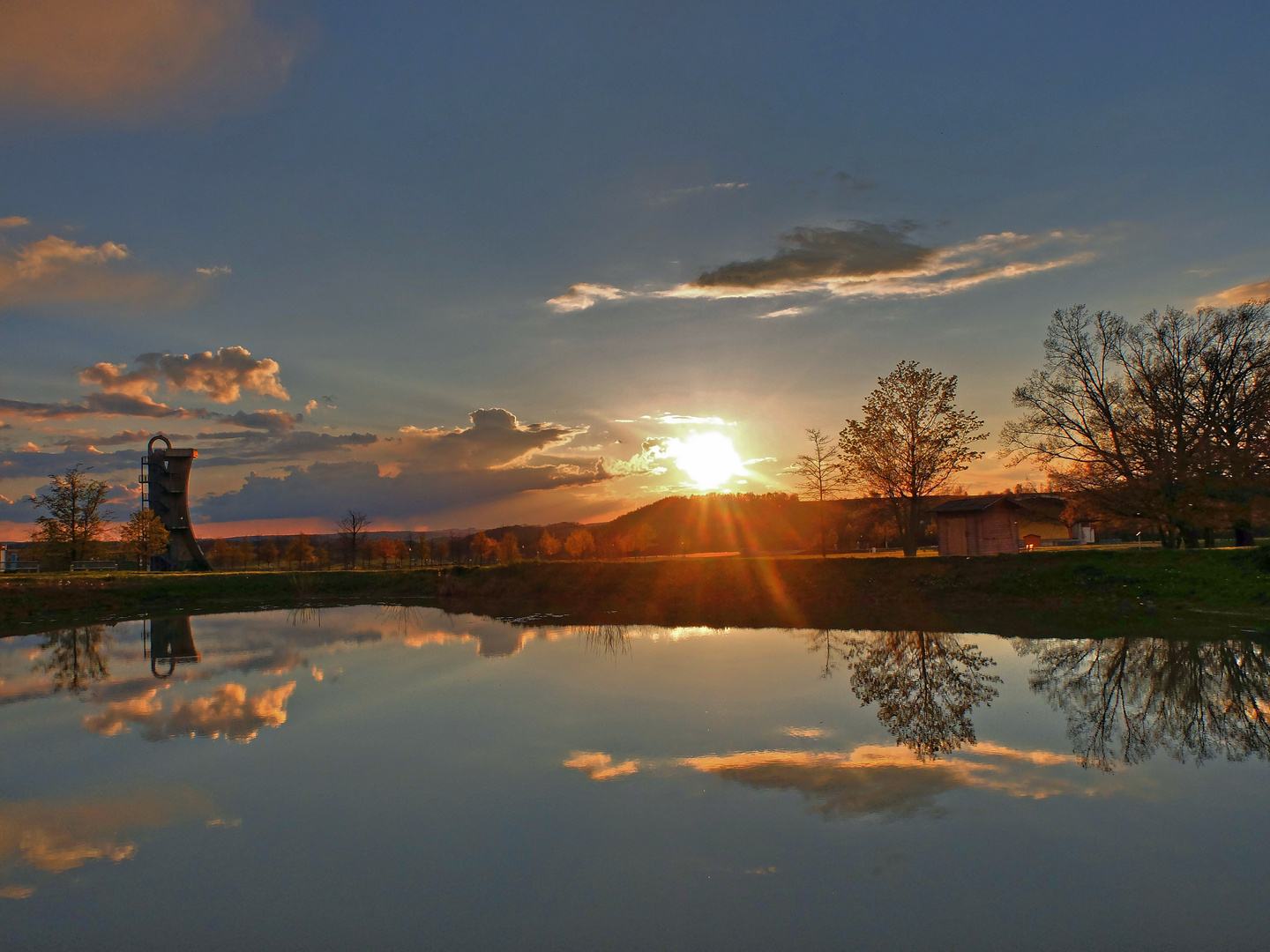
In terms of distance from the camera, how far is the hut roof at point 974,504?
47719 mm

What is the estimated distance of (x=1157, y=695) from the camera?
15484 millimetres

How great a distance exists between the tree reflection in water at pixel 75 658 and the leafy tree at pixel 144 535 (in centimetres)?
4893

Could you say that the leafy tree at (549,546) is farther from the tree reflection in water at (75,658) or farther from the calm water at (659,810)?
the calm water at (659,810)

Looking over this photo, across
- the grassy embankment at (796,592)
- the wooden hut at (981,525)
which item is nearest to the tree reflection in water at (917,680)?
the grassy embankment at (796,592)

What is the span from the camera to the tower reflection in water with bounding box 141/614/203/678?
24.5 m

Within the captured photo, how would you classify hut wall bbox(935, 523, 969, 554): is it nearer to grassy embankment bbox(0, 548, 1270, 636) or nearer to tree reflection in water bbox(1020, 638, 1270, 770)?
grassy embankment bbox(0, 548, 1270, 636)

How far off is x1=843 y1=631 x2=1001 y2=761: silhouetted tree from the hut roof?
2574cm

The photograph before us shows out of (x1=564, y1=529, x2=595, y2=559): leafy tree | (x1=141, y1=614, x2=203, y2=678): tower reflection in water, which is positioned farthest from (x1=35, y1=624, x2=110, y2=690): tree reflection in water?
(x1=564, y1=529, x2=595, y2=559): leafy tree

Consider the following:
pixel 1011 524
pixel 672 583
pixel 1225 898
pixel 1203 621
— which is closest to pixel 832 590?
pixel 672 583

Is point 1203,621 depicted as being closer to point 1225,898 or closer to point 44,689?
point 1225,898

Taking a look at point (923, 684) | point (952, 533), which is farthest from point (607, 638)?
point (952, 533)

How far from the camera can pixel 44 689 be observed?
2045cm

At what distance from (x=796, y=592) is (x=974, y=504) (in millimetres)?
19194

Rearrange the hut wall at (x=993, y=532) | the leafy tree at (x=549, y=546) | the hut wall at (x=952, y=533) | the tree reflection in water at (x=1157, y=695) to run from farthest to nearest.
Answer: the leafy tree at (x=549, y=546) → the hut wall at (x=952, y=533) → the hut wall at (x=993, y=532) → the tree reflection in water at (x=1157, y=695)
